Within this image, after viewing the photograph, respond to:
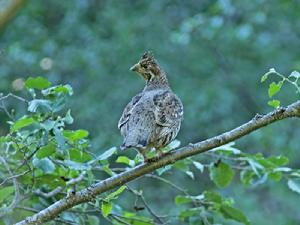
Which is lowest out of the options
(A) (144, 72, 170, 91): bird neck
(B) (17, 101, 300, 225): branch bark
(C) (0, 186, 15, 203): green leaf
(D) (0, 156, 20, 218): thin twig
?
(B) (17, 101, 300, 225): branch bark

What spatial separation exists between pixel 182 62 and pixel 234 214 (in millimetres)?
7201

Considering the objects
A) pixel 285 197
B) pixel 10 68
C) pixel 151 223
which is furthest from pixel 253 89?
pixel 151 223

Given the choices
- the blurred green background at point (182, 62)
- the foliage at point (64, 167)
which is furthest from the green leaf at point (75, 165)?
the blurred green background at point (182, 62)

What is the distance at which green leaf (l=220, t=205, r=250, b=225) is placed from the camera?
5125mm

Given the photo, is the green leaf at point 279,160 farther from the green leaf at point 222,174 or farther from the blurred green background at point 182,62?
the blurred green background at point 182,62

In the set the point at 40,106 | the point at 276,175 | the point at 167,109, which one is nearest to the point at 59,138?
the point at 40,106

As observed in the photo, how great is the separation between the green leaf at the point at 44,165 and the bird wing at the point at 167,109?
668 mm

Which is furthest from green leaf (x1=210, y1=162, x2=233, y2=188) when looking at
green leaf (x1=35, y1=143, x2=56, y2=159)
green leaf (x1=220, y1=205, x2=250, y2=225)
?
green leaf (x1=35, y1=143, x2=56, y2=159)

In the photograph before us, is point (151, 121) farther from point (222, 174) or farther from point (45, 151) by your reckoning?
point (45, 151)

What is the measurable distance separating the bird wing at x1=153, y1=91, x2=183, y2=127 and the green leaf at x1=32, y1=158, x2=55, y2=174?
2.19 ft

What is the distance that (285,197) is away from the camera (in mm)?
11438

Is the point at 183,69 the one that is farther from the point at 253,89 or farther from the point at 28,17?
the point at 28,17

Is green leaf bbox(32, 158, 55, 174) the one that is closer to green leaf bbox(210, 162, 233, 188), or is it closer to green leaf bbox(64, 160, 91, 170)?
green leaf bbox(64, 160, 91, 170)

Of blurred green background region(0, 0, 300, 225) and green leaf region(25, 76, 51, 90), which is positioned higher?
blurred green background region(0, 0, 300, 225)
